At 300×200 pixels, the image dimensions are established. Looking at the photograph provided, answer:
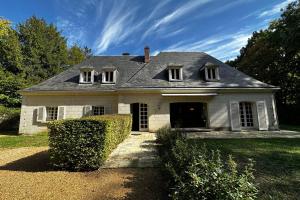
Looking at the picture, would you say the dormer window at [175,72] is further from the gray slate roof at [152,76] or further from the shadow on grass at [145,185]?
the shadow on grass at [145,185]

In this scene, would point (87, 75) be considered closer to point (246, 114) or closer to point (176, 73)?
point (176, 73)

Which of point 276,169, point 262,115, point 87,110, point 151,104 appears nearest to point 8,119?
point 87,110

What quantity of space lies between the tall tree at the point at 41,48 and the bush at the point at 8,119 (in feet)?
32.8

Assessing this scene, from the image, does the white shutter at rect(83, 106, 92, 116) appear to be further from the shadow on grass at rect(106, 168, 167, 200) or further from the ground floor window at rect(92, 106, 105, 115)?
the shadow on grass at rect(106, 168, 167, 200)

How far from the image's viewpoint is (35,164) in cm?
620

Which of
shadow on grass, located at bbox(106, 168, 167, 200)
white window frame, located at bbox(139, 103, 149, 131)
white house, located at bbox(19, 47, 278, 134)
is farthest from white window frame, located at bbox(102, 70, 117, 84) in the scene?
shadow on grass, located at bbox(106, 168, 167, 200)

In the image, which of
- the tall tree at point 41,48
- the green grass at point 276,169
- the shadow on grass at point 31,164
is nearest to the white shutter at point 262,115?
the green grass at point 276,169

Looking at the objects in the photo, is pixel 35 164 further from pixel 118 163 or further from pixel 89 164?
pixel 118 163

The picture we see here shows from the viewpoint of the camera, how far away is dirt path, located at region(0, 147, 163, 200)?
382 centimetres

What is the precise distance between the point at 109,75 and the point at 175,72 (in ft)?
18.7

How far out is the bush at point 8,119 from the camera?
17.1m

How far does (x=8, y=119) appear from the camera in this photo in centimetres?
1727

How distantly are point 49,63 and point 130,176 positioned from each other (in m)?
29.3

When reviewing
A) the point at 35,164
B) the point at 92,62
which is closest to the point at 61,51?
the point at 92,62
